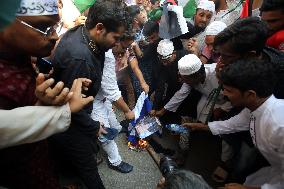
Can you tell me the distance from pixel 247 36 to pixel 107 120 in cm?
137

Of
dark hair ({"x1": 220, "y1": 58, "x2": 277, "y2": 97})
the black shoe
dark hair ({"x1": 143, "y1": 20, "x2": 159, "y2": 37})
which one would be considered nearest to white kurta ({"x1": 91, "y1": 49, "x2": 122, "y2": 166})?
the black shoe

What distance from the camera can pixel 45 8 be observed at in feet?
3.93

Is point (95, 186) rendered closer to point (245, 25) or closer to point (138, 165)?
point (138, 165)

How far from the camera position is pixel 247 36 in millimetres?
2049

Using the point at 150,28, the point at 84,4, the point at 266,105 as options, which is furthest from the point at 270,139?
the point at 150,28

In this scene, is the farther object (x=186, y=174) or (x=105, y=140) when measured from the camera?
(x=105, y=140)

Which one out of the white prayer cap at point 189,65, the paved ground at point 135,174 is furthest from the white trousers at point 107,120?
the white prayer cap at point 189,65

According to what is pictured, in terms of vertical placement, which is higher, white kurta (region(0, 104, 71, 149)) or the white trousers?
white kurta (region(0, 104, 71, 149))

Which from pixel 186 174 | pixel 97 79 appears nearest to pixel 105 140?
pixel 97 79

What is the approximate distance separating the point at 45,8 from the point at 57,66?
0.62 m

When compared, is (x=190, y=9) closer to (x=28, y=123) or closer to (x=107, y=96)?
(x=107, y=96)

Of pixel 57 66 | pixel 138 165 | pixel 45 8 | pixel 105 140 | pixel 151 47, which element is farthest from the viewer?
pixel 151 47

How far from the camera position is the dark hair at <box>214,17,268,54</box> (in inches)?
79.4

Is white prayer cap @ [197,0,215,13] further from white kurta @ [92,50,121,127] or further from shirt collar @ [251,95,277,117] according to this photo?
shirt collar @ [251,95,277,117]
